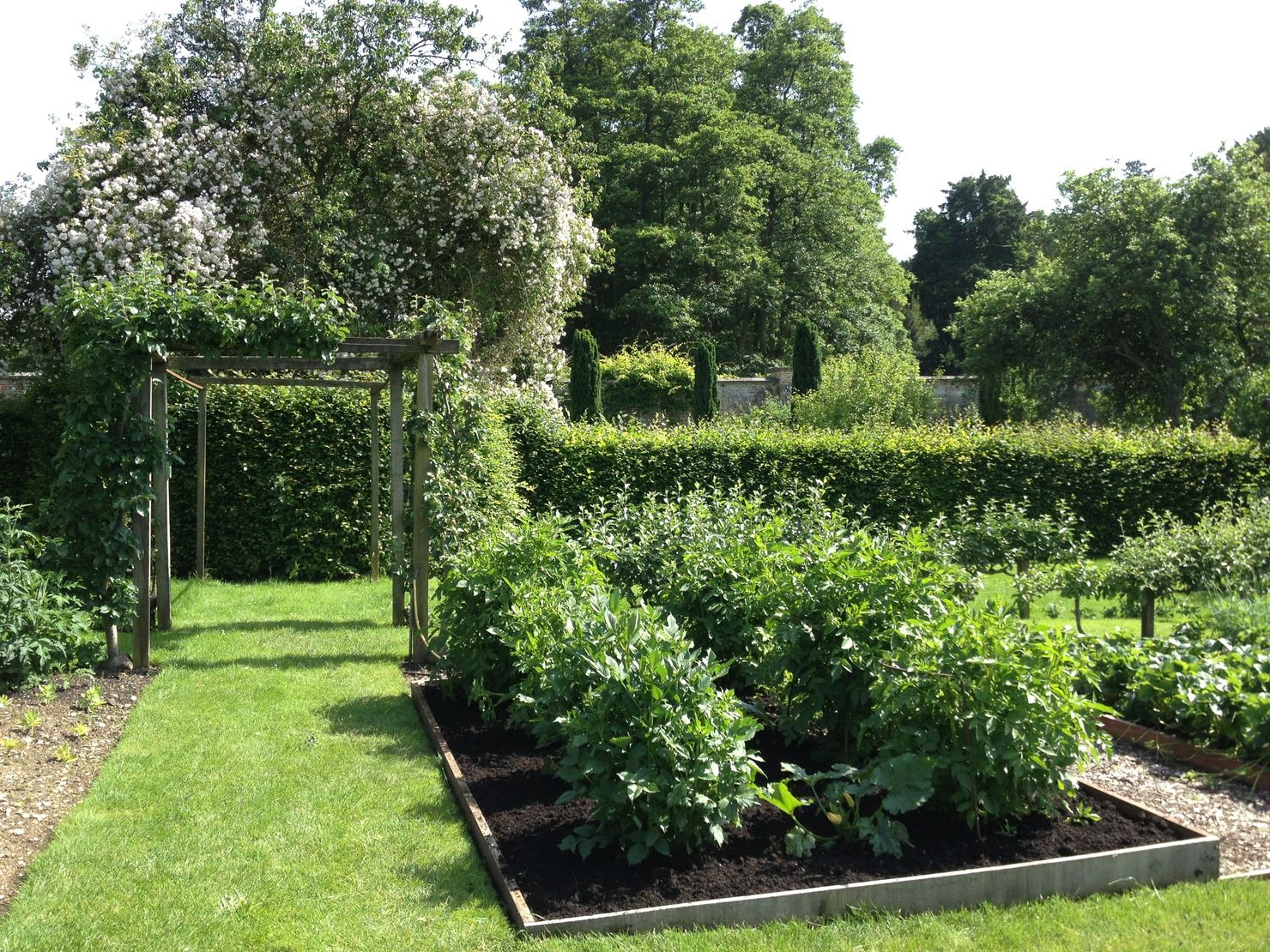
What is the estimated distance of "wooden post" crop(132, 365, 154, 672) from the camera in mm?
7109

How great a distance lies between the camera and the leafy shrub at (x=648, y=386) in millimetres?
25875

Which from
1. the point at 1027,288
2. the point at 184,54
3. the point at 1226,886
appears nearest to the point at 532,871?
the point at 1226,886

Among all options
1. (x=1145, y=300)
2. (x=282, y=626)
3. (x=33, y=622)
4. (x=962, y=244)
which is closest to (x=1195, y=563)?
(x=282, y=626)

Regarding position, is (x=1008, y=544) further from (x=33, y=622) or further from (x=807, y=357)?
(x=807, y=357)

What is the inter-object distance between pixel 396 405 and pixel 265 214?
878cm

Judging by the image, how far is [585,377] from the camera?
77.2 feet

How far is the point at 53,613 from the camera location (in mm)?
6453

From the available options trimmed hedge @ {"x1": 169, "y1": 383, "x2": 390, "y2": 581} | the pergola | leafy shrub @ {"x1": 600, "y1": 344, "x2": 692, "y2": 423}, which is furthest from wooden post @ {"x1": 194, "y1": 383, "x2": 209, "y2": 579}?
leafy shrub @ {"x1": 600, "y1": 344, "x2": 692, "y2": 423}

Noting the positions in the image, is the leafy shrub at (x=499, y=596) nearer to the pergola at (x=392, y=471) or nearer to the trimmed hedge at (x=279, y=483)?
the pergola at (x=392, y=471)

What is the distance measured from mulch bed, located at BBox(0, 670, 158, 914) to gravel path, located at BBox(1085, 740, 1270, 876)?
484 centimetres

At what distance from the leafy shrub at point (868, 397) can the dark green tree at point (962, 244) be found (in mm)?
21705

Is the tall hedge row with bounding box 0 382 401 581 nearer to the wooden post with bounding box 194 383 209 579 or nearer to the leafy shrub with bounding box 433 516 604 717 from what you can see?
the wooden post with bounding box 194 383 209 579

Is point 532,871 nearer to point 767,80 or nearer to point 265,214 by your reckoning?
point 265,214

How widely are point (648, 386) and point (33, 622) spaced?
2039 cm
